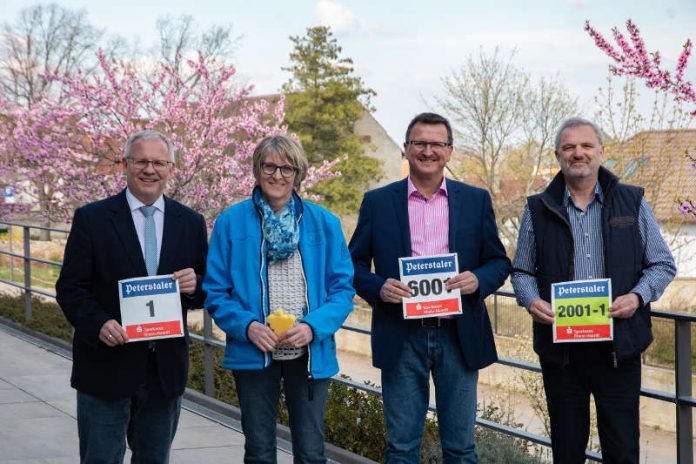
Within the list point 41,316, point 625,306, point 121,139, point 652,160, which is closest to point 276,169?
point 625,306

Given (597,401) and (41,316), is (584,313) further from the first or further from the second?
(41,316)

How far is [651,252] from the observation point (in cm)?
399

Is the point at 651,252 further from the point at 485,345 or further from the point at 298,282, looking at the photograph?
the point at 298,282

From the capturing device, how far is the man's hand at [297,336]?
12.6 ft

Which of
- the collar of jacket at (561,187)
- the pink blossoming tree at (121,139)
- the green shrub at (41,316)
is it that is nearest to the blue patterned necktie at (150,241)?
the collar of jacket at (561,187)

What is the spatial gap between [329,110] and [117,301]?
46.3 meters

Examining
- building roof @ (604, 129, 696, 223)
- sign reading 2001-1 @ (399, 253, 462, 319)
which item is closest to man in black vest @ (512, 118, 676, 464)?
sign reading 2001-1 @ (399, 253, 462, 319)

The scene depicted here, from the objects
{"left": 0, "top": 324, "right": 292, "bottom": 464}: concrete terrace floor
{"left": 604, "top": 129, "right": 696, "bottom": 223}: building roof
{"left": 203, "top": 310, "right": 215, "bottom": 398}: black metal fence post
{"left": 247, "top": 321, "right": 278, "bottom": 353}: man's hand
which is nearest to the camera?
{"left": 247, "top": 321, "right": 278, "bottom": 353}: man's hand

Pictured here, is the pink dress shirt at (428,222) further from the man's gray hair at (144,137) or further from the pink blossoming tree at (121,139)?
the pink blossoming tree at (121,139)

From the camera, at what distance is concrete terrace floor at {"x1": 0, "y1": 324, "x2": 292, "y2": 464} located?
609 centimetres

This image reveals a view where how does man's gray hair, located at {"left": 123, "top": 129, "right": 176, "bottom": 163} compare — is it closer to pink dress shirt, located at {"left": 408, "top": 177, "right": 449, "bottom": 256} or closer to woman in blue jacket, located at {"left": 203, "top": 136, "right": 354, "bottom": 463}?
woman in blue jacket, located at {"left": 203, "top": 136, "right": 354, "bottom": 463}

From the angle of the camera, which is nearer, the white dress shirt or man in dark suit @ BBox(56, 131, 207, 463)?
man in dark suit @ BBox(56, 131, 207, 463)

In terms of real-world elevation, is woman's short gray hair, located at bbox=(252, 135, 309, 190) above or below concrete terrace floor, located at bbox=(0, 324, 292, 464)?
above

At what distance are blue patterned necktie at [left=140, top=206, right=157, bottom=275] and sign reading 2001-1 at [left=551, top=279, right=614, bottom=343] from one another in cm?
173
